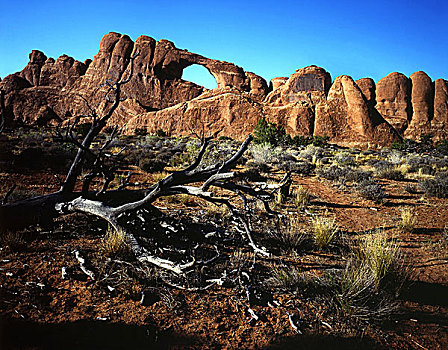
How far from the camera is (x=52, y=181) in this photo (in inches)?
273

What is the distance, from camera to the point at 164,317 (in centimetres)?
216

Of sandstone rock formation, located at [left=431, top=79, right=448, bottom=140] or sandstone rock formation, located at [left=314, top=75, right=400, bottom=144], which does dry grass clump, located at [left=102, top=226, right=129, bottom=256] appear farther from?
sandstone rock formation, located at [left=431, top=79, right=448, bottom=140]

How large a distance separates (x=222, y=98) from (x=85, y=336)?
179 ft

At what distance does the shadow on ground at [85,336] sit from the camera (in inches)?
68.7

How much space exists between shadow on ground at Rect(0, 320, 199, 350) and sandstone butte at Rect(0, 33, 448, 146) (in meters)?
43.7

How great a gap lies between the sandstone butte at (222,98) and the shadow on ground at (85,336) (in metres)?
43.7

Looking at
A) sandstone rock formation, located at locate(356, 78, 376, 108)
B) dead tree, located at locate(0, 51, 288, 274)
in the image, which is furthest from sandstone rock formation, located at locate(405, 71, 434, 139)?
dead tree, located at locate(0, 51, 288, 274)

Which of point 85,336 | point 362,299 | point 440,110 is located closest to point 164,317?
point 85,336

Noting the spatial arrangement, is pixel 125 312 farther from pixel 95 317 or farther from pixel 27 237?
pixel 27 237

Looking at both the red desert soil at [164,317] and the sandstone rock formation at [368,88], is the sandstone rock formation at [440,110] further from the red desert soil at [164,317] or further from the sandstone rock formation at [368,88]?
the red desert soil at [164,317]

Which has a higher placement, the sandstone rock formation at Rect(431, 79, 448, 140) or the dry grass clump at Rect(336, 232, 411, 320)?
the sandstone rock formation at Rect(431, 79, 448, 140)

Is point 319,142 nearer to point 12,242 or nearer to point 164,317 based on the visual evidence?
point 164,317

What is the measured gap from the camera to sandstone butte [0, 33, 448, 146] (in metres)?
48.8

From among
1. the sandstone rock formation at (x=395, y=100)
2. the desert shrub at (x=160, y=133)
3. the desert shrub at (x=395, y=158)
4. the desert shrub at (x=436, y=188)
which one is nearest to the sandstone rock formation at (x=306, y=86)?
the sandstone rock formation at (x=395, y=100)
